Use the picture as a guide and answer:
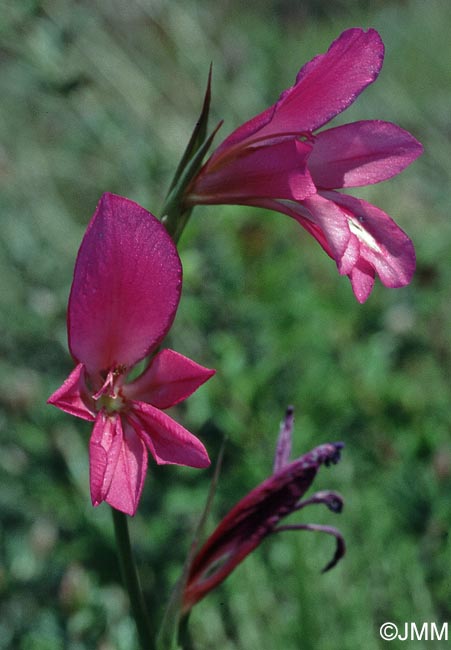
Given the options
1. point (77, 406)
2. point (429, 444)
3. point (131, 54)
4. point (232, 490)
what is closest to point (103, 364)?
point (77, 406)

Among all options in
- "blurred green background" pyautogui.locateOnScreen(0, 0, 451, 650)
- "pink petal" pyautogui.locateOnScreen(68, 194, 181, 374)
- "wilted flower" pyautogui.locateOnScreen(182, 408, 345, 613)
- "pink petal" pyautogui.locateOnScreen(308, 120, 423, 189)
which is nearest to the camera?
"pink petal" pyautogui.locateOnScreen(68, 194, 181, 374)

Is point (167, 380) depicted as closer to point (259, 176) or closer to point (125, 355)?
point (125, 355)

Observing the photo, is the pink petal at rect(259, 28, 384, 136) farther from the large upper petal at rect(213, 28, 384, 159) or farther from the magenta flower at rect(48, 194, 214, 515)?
the magenta flower at rect(48, 194, 214, 515)

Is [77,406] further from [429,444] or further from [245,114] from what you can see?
[245,114]

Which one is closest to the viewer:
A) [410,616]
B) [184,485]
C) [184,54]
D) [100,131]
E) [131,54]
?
[410,616]

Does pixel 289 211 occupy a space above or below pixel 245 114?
below

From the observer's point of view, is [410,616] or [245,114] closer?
[410,616]

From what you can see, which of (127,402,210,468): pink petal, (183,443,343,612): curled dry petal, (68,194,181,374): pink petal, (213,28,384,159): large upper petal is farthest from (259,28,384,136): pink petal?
(183,443,343,612): curled dry petal
